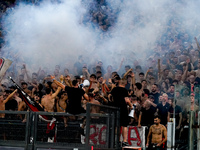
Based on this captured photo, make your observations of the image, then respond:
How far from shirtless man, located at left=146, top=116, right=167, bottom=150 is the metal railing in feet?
13.3

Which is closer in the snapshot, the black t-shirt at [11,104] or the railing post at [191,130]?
the railing post at [191,130]

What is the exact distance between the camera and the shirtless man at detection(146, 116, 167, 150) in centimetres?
927

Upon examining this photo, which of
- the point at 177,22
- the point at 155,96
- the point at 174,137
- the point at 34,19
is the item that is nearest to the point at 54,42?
the point at 34,19

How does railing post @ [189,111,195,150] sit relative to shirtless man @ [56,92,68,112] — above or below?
below

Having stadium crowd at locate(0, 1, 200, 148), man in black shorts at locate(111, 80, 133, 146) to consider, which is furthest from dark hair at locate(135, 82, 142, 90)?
man in black shorts at locate(111, 80, 133, 146)

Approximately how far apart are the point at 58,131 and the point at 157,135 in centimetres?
456

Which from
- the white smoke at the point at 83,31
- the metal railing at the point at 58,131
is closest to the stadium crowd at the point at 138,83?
the white smoke at the point at 83,31

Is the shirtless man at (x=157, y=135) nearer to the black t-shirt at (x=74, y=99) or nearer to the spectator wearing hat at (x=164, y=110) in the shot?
the spectator wearing hat at (x=164, y=110)

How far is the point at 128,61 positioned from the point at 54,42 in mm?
4287

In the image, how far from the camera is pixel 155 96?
32.5 ft

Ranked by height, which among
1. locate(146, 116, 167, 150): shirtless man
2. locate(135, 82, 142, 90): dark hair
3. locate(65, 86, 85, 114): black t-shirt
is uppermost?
locate(135, 82, 142, 90): dark hair

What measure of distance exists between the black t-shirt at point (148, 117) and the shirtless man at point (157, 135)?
0.18 m

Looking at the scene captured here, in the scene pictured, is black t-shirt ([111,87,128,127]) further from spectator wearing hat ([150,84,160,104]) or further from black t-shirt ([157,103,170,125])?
spectator wearing hat ([150,84,160,104])

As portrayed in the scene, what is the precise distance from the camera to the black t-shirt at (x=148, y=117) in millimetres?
9594
